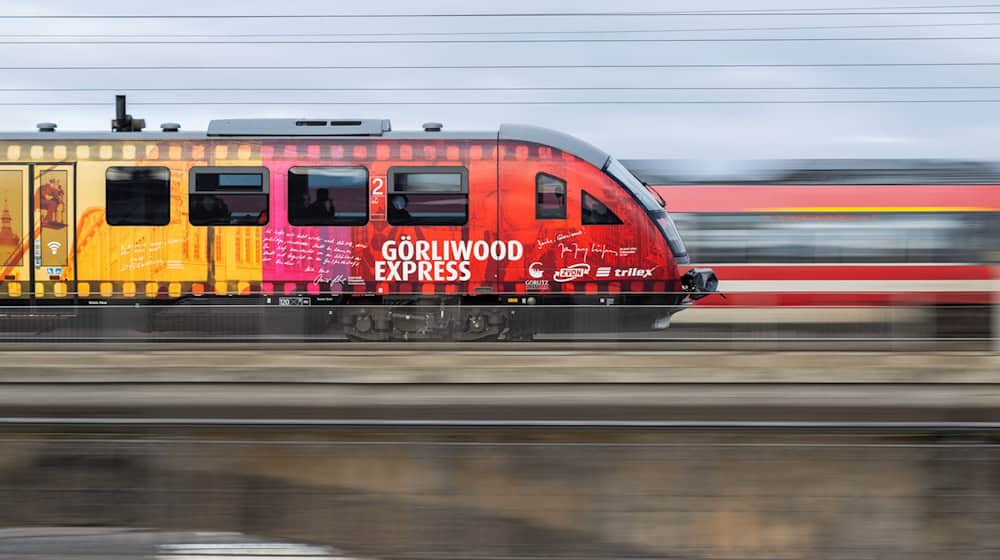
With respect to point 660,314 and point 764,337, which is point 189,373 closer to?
point 660,314

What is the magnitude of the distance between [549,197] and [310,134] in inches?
152

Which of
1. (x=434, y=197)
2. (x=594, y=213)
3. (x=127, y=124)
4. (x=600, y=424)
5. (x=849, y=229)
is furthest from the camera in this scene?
(x=849, y=229)

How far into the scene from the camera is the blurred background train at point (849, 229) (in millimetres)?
19828

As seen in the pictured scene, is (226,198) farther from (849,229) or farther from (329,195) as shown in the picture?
(849,229)

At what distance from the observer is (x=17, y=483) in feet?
18.2

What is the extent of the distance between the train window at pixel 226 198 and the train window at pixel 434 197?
6.72 ft

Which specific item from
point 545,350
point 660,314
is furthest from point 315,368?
point 660,314

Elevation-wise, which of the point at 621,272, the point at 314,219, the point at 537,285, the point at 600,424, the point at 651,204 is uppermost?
the point at 651,204

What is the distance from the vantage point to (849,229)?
19906mm

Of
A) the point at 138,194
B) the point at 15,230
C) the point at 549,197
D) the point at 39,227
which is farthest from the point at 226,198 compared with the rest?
the point at 549,197

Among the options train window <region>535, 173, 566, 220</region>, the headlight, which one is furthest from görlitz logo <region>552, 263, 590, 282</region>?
the headlight

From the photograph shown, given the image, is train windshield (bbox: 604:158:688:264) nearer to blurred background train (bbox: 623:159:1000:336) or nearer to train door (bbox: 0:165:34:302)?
blurred background train (bbox: 623:159:1000:336)

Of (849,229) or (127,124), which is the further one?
(849,229)

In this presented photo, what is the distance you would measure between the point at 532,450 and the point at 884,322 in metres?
8.08
